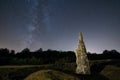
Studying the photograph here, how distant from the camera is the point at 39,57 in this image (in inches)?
2052

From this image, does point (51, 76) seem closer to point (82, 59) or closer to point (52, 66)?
point (82, 59)

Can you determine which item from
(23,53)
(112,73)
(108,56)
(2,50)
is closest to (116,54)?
(108,56)

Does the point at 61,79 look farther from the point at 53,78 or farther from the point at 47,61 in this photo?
the point at 47,61

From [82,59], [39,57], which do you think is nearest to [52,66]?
[82,59]

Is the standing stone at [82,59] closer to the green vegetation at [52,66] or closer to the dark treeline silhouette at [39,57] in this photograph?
the green vegetation at [52,66]

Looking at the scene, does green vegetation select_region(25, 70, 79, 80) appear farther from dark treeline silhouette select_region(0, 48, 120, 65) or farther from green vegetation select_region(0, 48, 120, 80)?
dark treeline silhouette select_region(0, 48, 120, 65)

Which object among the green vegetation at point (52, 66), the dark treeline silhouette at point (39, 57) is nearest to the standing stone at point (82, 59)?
the green vegetation at point (52, 66)

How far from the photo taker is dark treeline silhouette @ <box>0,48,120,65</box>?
43094 millimetres

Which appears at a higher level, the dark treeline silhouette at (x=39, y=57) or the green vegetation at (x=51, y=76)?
the dark treeline silhouette at (x=39, y=57)

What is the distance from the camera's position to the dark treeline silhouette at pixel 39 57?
43094 mm

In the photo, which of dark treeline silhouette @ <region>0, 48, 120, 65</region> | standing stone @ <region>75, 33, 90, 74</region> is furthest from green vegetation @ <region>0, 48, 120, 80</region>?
standing stone @ <region>75, 33, 90, 74</region>

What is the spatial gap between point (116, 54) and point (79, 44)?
3347 cm

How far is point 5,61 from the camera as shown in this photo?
43344mm

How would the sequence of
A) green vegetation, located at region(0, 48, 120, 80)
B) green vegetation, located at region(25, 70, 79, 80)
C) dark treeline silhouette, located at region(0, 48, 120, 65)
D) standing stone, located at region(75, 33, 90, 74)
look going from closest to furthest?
green vegetation, located at region(25, 70, 79, 80) < green vegetation, located at region(0, 48, 120, 80) < standing stone, located at region(75, 33, 90, 74) < dark treeline silhouette, located at region(0, 48, 120, 65)
